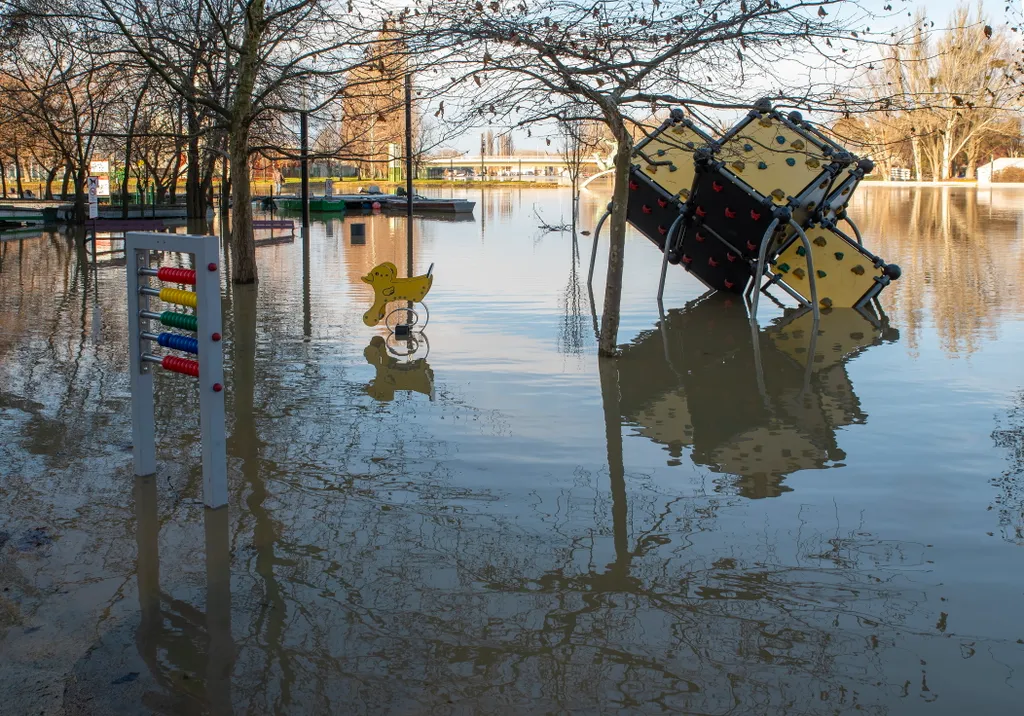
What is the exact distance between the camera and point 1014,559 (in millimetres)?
5543

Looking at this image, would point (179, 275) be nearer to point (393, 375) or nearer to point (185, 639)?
point (185, 639)

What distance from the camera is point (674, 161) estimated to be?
52.2ft

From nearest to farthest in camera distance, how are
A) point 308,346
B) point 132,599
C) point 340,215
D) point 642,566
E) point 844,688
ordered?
1. point 844,688
2. point 132,599
3. point 642,566
4. point 308,346
5. point 340,215

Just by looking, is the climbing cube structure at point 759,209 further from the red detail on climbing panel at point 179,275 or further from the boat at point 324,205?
the boat at point 324,205

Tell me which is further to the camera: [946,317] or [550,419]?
[946,317]

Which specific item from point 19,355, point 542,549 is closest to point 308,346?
point 19,355

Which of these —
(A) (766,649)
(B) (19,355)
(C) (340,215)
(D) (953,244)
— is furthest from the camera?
(C) (340,215)

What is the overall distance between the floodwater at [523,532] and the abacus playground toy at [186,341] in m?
0.26

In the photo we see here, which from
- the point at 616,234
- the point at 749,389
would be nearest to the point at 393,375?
the point at 616,234

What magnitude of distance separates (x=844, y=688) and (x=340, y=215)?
47.6 m

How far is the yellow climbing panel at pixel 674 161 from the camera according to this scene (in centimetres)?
1553

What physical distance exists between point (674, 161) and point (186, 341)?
10882mm

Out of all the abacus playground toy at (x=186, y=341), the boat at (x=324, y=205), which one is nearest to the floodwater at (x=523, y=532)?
the abacus playground toy at (x=186, y=341)

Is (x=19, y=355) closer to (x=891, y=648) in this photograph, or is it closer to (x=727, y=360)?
(x=727, y=360)
